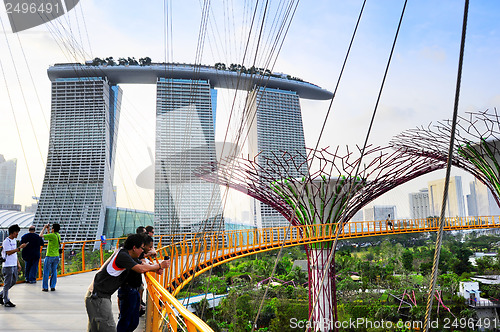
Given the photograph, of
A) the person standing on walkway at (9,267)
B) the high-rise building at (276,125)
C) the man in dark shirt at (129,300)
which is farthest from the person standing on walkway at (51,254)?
the high-rise building at (276,125)

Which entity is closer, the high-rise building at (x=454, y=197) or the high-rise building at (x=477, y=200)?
the high-rise building at (x=454, y=197)

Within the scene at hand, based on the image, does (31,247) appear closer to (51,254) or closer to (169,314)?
(51,254)

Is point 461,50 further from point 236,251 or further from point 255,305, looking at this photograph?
point 255,305

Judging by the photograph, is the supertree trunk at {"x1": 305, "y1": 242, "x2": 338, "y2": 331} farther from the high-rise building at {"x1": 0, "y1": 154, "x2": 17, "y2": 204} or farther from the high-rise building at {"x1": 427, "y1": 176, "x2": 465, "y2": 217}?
the high-rise building at {"x1": 427, "y1": 176, "x2": 465, "y2": 217}

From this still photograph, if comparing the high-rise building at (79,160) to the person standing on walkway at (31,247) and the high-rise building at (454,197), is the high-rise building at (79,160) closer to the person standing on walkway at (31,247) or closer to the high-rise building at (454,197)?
the person standing on walkway at (31,247)

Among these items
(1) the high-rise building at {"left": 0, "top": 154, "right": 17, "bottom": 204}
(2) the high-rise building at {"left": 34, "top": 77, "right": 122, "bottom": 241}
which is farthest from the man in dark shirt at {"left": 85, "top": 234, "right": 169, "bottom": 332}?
(1) the high-rise building at {"left": 0, "top": 154, "right": 17, "bottom": 204}

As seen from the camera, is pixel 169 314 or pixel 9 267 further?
pixel 9 267

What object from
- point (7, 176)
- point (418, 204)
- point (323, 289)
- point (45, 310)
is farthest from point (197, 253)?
point (418, 204)

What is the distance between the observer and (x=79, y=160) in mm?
A: 53031

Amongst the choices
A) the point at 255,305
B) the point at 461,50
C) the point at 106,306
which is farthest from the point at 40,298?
the point at 255,305

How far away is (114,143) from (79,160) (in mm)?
7110

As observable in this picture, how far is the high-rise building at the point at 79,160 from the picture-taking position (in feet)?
165

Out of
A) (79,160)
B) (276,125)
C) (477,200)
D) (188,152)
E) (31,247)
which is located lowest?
(31,247)

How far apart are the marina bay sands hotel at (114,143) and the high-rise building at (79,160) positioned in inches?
5.0
